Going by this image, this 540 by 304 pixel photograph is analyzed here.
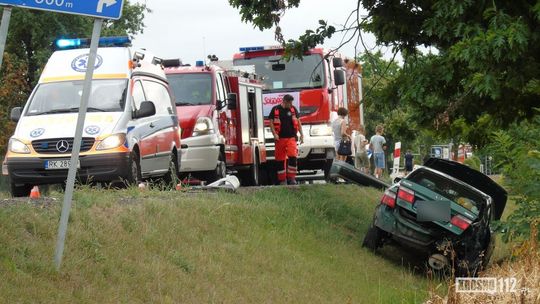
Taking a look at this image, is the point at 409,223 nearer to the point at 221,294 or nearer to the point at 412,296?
the point at 412,296

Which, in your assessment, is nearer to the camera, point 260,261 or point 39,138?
point 260,261

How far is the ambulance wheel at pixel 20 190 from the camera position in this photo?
1477cm

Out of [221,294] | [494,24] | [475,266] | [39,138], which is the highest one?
[494,24]

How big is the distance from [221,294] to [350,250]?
16.0ft

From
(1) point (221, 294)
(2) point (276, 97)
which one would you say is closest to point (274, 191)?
(1) point (221, 294)

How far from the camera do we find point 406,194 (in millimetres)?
14180

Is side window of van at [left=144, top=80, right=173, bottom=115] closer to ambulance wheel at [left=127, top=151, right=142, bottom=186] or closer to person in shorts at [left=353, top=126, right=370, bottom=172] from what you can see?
ambulance wheel at [left=127, top=151, right=142, bottom=186]

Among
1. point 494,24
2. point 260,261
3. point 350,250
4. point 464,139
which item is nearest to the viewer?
point 260,261

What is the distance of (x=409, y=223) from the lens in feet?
46.4

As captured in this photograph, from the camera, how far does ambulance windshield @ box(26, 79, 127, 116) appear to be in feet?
49.5

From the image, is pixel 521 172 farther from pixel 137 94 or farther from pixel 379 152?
pixel 379 152

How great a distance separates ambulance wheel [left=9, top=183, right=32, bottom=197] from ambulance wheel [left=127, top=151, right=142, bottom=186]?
1.51 m

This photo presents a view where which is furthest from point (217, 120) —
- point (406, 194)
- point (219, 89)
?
point (406, 194)

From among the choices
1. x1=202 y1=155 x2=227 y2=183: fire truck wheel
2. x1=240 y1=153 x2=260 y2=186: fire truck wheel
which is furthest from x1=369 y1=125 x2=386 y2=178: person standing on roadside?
x1=202 y1=155 x2=227 y2=183: fire truck wheel
